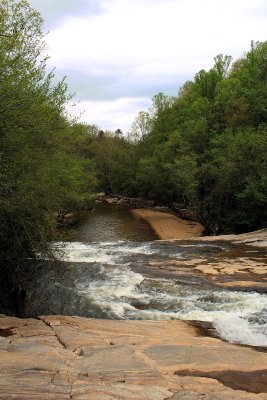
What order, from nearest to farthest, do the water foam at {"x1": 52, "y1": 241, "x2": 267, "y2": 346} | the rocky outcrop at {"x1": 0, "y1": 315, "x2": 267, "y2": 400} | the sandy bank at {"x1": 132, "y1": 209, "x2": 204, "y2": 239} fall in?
the rocky outcrop at {"x1": 0, "y1": 315, "x2": 267, "y2": 400}
the water foam at {"x1": 52, "y1": 241, "x2": 267, "y2": 346}
the sandy bank at {"x1": 132, "y1": 209, "x2": 204, "y2": 239}

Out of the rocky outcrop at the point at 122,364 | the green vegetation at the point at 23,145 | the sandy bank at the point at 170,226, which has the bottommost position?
the sandy bank at the point at 170,226

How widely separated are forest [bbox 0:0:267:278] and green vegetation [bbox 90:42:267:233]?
0.10 metres

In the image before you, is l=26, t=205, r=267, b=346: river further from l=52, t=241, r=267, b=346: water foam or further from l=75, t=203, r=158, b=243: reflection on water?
l=75, t=203, r=158, b=243: reflection on water

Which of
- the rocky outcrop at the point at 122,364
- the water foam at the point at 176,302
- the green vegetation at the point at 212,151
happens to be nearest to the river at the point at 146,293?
the water foam at the point at 176,302

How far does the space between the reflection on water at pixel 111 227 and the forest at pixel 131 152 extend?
10.1 feet

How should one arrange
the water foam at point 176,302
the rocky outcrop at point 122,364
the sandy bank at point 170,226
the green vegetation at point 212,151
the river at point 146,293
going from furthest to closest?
the sandy bank at point 170,226, the green vegetation at point 212,151, the river at point 146,293, the water foam at point 176,302, the rocky outcrop at point 122,364

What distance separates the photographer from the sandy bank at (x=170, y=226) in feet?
114

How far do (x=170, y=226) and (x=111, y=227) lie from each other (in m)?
5.82

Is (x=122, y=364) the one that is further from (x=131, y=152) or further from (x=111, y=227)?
(x=131, y=152)

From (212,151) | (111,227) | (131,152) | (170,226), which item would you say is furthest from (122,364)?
(131,152)

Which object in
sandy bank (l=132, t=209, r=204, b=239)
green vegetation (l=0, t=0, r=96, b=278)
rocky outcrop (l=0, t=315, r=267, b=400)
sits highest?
green vegetation (l=0, t=0, r=96, b=278)

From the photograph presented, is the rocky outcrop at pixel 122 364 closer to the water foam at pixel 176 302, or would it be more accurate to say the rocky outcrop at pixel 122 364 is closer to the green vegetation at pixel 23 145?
the water foam at pixel 176 302

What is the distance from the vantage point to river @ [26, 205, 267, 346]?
11995 millimetres

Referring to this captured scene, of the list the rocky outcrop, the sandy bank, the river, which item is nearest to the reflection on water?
the sandy bank
